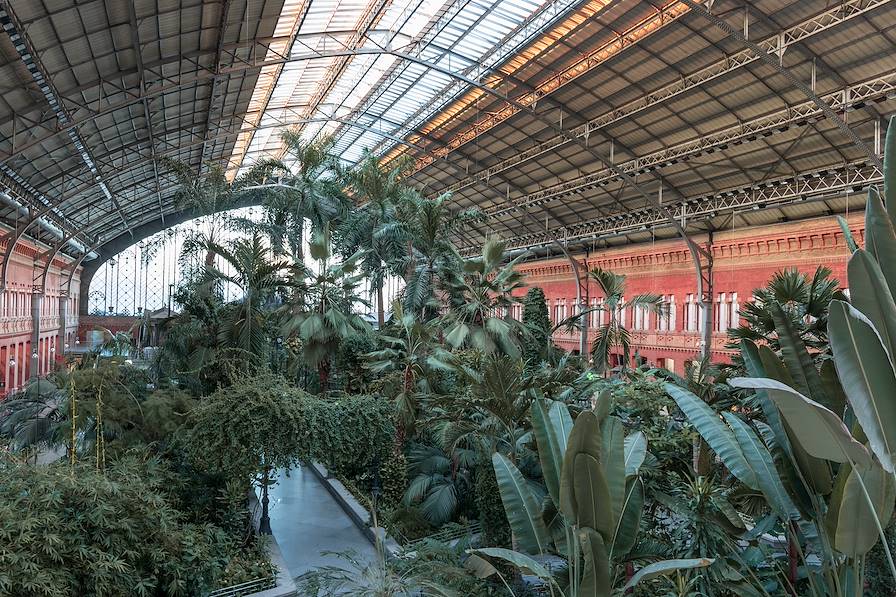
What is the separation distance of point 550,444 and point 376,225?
15.8 metres

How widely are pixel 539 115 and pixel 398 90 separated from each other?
7.14 metres

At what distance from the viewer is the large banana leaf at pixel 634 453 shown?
19.7 feet

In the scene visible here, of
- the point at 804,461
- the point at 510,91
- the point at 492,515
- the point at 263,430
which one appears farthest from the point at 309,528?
the point at 510,91

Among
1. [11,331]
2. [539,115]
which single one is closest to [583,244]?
[539,115]

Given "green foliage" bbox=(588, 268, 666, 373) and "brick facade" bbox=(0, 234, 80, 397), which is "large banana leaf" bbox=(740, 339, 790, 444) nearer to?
"green foliage" bbox=(588, 268, 666, 373)

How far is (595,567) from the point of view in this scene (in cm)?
495

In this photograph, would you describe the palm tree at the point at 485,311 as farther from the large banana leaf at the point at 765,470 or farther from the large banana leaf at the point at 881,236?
the large banana leaf at the point at 881,236

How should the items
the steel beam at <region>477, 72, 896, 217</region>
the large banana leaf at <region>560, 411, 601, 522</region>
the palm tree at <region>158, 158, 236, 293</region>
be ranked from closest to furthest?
the large banana leaf at <region>560, 411, 601, 522</region> → the steel beam at <region>477, 72, 896, 217</region> → the palm tree at <region>158, 158, 236, 293</region>

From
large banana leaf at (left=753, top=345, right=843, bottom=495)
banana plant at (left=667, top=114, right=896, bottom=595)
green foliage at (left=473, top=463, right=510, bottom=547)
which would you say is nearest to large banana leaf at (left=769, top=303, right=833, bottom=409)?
banana plant at (left=667, top=114, right=896, bottom=595)

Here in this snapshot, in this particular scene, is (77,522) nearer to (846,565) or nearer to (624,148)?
(846,565)

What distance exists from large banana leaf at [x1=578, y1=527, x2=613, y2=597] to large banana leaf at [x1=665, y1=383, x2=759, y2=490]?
1.49m

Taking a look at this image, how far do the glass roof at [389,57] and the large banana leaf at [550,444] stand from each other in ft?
52.9

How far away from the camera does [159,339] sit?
A: 1508 centimetres

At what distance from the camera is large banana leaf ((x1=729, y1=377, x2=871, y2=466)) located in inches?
130
